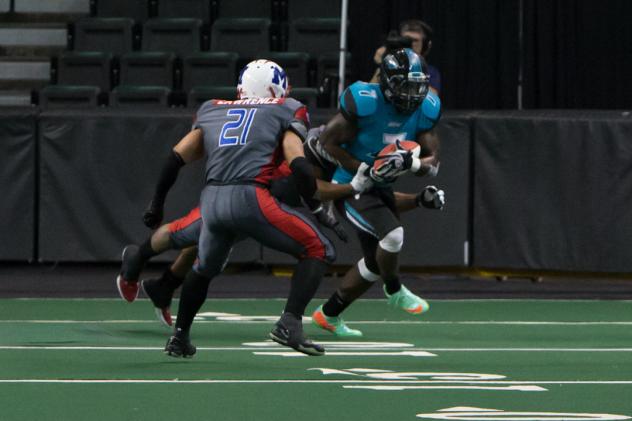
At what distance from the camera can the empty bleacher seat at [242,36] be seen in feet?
59.7

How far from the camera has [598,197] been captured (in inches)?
552

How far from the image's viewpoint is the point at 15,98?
61.6ft

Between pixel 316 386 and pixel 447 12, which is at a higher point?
pixel 447 12

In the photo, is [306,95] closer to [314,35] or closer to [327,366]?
[314,35]

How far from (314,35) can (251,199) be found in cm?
980

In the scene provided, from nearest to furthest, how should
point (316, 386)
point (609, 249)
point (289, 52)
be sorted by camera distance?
point (316, 386), point (609, 249), point (289, 52)

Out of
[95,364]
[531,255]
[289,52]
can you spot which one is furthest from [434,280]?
[95,364]

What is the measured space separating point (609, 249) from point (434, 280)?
1590 millimetres

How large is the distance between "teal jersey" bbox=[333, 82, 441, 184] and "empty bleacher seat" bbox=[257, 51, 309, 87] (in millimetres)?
6834

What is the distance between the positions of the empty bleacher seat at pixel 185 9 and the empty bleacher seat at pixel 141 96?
234 centimetres

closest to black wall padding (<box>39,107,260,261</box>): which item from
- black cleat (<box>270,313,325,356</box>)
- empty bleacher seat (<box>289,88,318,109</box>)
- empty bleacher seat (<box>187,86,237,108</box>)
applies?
empty bleacher seat (<box>289,88,318,109</box>)

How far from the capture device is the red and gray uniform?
868cm

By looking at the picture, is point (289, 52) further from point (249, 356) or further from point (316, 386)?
point (316, 386)

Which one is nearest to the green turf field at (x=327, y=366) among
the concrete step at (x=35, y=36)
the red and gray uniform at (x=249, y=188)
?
the red and gray uniform at (x=249, y=188)
